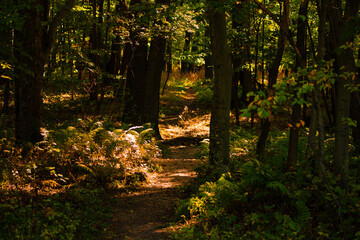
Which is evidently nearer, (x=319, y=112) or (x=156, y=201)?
(x=319, y=112)

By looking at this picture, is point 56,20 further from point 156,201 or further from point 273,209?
point 273,209

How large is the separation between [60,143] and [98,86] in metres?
9.24

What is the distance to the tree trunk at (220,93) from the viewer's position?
6.54 metres

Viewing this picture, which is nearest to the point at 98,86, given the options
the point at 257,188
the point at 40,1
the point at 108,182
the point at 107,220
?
the point at 40,1

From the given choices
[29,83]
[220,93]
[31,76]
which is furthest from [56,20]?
[220,93]

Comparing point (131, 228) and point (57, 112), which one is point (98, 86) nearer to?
point (57, 112)

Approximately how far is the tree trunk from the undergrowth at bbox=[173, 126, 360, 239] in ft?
3.15

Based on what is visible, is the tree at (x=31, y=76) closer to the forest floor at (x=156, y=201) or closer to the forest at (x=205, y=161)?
the forest at (x=205, y=161)

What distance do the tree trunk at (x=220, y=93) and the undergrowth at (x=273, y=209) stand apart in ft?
3.15

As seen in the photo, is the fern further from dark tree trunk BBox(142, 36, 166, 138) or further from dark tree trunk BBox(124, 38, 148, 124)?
dark tree trunk BBox(124, 38, 148, 124)

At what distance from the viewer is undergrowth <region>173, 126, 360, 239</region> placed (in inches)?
157

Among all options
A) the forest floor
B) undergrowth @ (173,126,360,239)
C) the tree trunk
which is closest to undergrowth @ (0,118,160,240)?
the forest floor

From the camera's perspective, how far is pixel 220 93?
663 centimetres

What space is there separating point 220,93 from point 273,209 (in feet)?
9.27
